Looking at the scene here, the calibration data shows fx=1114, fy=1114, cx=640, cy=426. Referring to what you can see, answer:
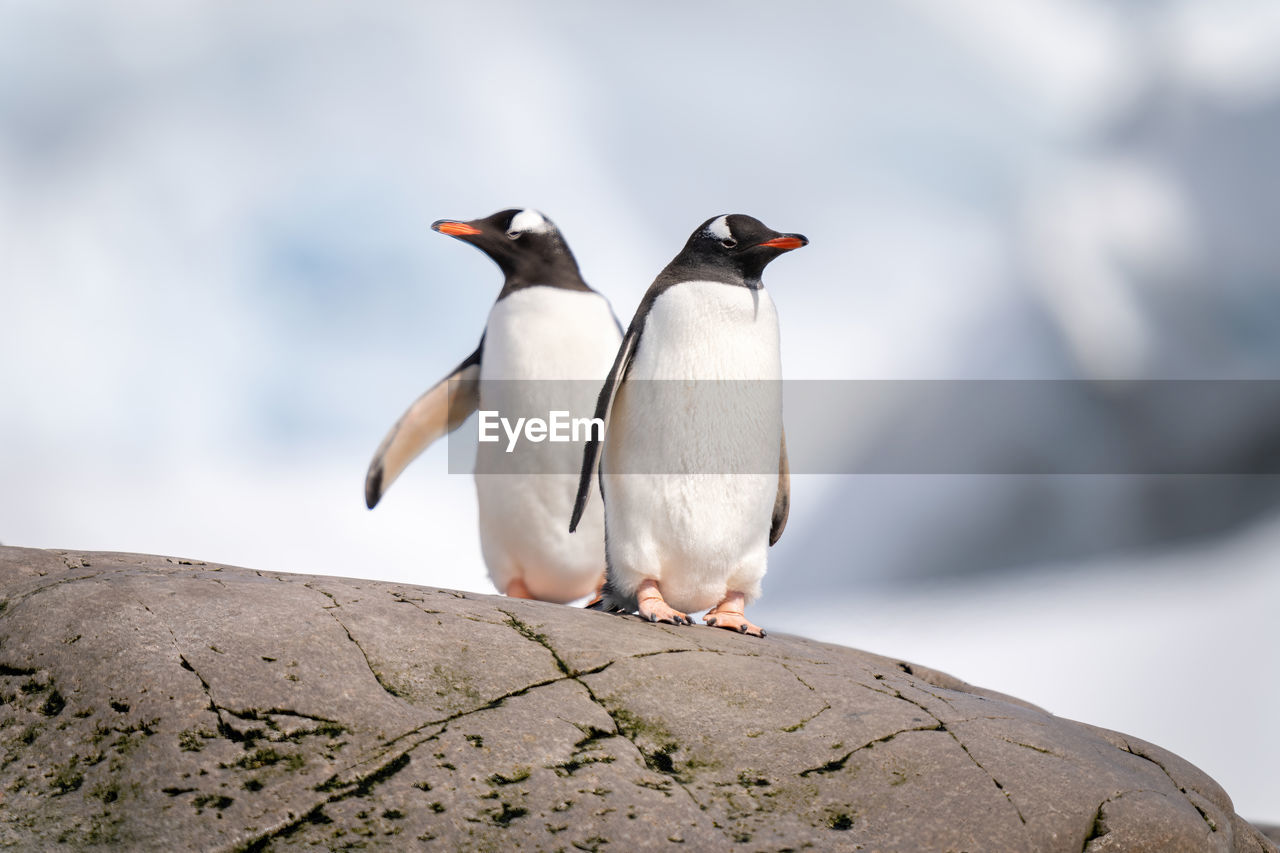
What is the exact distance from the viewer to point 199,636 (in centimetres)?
278

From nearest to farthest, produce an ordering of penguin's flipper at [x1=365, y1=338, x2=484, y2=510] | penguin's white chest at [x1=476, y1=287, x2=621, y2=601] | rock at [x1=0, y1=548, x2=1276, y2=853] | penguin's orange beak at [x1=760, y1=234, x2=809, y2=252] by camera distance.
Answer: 1. rock at [x1=0, y1=548, x2=1276, y2=853]
2. penguin's orange beak at [x1=760, y1=234, x2=809, y2=252]
3. penguin's white chest at [x1=476, y1=287, x2=621, y2=601]
4. penguin's flipper at [x1=365, y1=338, x2=484, y2=510]

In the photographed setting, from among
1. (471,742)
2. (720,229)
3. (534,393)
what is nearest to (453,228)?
(534,393)

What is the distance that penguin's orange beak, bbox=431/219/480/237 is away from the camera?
4.76 metres

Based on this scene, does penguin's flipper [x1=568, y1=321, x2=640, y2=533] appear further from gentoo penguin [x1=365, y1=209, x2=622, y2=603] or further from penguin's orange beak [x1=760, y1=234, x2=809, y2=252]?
gentoo penguin [x1=365, y1=209, x2=622, y2=603]

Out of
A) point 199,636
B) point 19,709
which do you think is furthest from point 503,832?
point 19,709

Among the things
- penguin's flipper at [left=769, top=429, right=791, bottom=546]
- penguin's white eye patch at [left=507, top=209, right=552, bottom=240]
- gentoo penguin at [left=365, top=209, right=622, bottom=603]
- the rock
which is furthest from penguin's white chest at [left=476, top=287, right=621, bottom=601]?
the rock

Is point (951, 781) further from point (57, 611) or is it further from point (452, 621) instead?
point (57, 611)

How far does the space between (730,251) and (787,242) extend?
0.84 ft

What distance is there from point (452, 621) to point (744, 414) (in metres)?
1.23

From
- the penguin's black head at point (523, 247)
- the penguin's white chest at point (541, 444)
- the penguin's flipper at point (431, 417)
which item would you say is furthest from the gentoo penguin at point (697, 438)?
the penguin's flipper at point (431, 417)

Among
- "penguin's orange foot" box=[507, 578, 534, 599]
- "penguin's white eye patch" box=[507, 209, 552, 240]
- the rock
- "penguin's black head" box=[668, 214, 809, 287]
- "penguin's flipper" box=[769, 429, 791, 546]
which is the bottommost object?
"penguin's orange foot" box=[507, 578, 534, 599]

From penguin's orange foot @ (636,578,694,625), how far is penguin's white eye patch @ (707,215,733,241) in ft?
3.84

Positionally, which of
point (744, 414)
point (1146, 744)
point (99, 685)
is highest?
point (744, 414)

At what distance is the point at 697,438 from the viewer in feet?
11.9
